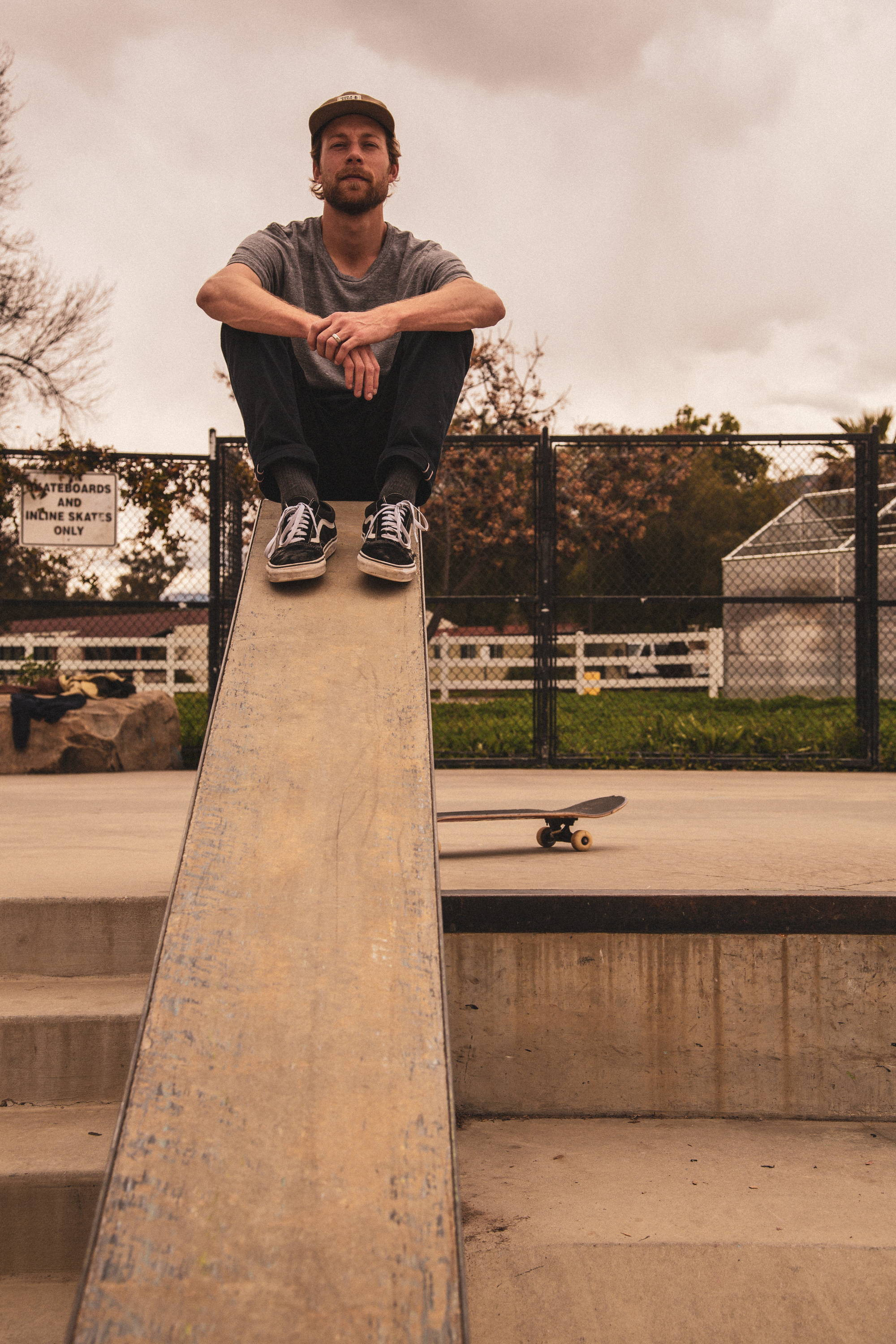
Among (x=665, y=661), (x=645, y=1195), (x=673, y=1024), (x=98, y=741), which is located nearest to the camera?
(x=645, y=1195)

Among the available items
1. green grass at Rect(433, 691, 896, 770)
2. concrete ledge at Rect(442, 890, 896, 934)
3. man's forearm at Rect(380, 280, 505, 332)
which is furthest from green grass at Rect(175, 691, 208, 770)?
concrete ledge at Rect(442, 890, 896, 934)

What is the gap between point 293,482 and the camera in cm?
272

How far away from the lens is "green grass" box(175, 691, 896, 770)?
769 centimetres

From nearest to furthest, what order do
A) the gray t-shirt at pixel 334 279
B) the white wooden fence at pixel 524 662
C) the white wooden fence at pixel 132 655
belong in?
the gray t-shirt at pixel 334 279, the white wooden fence at pixel 132 655, the white wooden fence at pixel 524 662

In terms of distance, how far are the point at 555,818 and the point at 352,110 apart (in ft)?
7.85

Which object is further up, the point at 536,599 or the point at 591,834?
the point at 536,599

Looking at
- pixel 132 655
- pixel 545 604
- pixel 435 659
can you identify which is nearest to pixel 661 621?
pixel 435 659

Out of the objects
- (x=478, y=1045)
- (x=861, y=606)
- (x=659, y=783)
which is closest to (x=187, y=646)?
(x=659, y=783)

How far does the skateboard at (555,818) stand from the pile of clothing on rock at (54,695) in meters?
4.74

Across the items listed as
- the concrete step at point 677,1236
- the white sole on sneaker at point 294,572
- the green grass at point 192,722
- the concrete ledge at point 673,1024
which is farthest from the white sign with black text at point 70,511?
the concrete step at point 677,1236

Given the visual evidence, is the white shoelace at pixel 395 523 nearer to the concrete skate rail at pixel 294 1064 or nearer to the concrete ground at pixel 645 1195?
the concrete skate rail at pixel 294 1064

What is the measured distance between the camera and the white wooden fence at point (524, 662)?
9.87 metres

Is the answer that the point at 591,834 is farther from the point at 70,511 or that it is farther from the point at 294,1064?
the point at 70,511

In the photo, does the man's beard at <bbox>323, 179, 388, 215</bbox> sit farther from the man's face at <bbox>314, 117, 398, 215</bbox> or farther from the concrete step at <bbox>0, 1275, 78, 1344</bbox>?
the concrete step at <bbox>0, 1275, 78, 1344</bbox>
